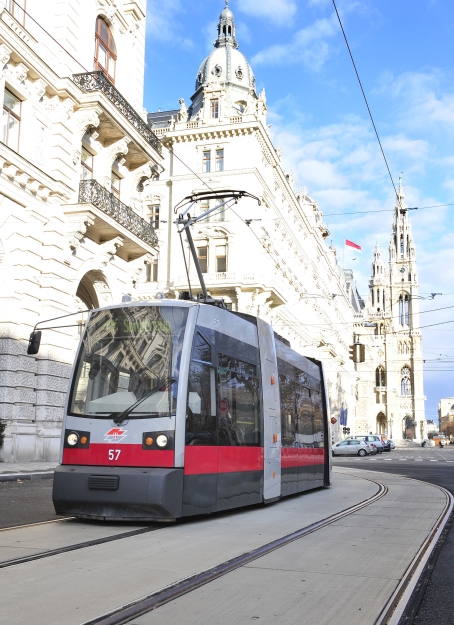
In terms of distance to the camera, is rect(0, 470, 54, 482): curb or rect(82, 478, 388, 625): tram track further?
rect(0, 470, 54, 482): curb

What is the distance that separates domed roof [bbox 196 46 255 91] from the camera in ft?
156

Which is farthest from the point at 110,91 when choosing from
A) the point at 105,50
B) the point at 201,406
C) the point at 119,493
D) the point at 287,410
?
the point at 119,493

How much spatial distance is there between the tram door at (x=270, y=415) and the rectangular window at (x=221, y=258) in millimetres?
30036

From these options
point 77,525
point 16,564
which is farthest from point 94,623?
point 77,525

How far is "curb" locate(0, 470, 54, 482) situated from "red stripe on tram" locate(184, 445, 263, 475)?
270 inches

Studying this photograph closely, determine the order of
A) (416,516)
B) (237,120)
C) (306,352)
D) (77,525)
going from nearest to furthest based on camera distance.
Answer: (77,525) < (416,516) < (237,120) < (306,352)

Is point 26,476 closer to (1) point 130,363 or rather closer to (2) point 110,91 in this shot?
(1) point 130,363

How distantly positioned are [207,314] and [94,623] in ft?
18.8

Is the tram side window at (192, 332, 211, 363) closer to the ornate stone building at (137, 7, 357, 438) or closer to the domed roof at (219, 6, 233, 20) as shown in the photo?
the ornate stone building at (137, 7, 357, 438)

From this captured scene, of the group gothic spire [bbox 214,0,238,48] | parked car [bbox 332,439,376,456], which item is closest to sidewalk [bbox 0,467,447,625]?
parked car [bbox 332,439,376,456]

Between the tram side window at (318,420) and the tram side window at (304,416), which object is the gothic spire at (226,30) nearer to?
the tram side window at (318,420)

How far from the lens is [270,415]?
38.7 feet

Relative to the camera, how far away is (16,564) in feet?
19.7

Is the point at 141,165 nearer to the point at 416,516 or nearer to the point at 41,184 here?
the point at 41,184
